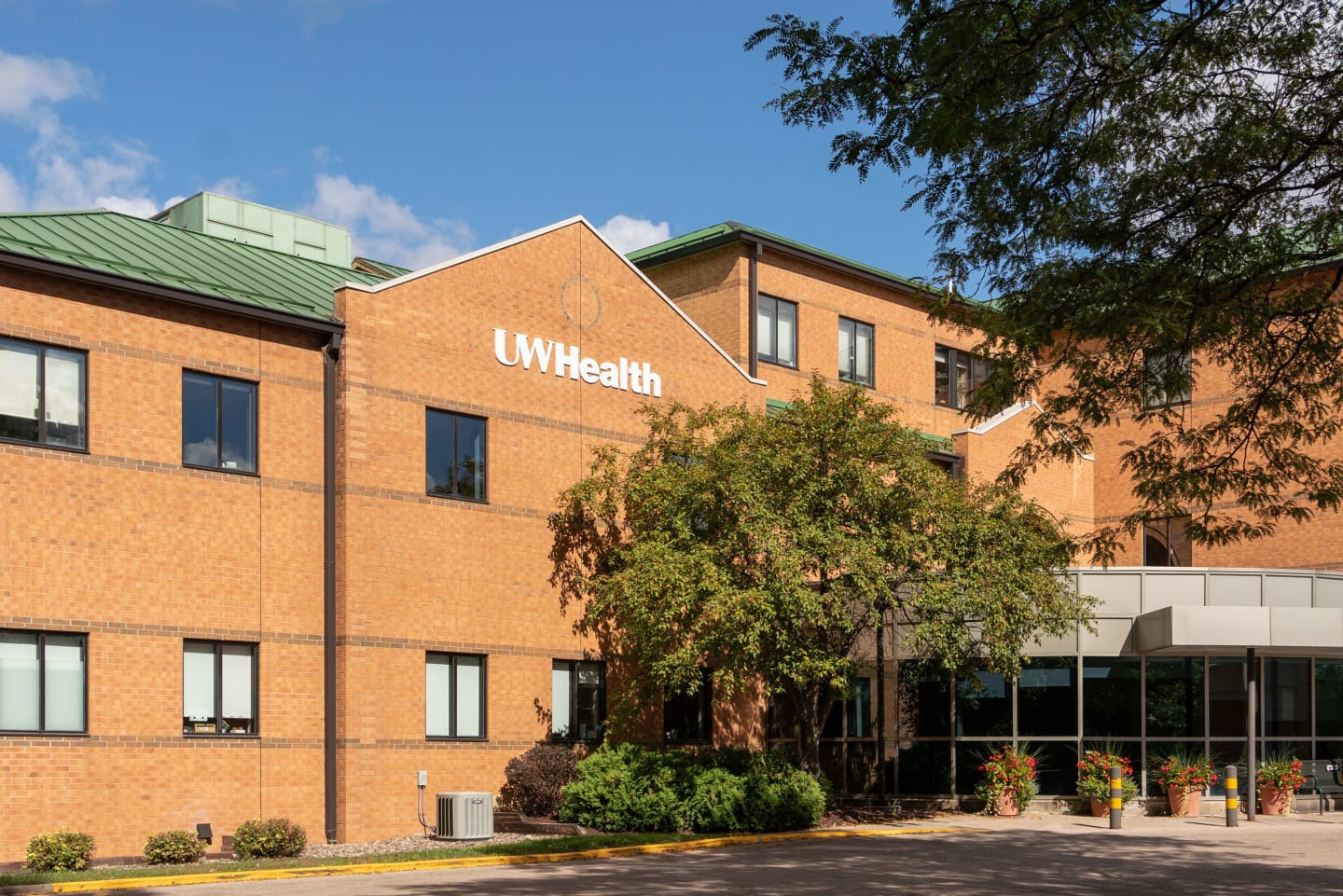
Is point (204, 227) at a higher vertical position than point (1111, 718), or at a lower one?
higher

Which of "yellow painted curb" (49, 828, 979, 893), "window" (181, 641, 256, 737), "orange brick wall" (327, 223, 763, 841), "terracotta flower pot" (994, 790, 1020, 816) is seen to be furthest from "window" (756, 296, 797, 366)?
"window" (181, 641, 256, 737)

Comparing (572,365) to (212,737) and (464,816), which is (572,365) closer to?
(464,816)

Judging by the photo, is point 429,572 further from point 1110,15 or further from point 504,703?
point 1110,15

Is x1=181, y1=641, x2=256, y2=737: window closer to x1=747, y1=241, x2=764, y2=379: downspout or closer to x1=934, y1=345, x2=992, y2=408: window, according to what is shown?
x1=747, y1=241, x2=764, y2=379: downspout

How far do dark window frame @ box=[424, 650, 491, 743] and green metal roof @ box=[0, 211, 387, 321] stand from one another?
622cm

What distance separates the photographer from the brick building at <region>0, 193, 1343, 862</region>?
71.4ft

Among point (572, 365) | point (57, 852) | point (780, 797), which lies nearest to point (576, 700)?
point (780, 797)

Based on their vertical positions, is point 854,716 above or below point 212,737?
below

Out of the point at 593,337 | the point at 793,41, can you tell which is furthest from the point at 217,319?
the point at 793,41

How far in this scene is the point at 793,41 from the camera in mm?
11242

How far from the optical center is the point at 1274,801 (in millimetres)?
30469

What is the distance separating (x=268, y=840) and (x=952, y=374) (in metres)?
26.0

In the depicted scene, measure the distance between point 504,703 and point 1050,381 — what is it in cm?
2514

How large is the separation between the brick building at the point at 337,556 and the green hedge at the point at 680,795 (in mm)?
2006
